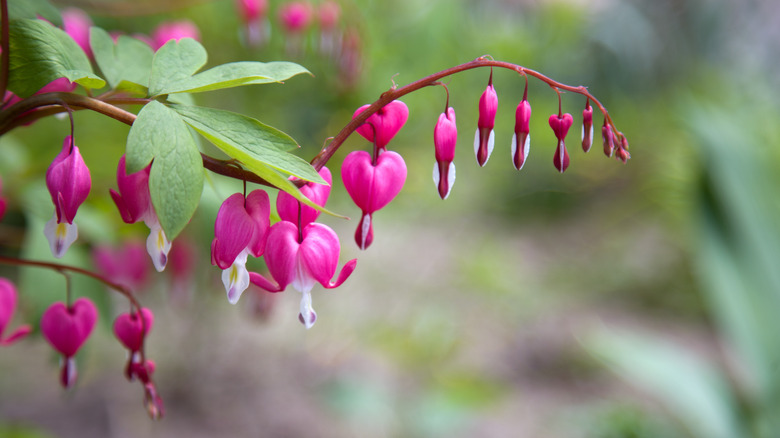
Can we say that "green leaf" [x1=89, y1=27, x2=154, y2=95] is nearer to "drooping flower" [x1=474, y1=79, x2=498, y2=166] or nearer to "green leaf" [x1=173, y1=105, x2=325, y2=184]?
"green leaf" [x1=173, y1=105, x2=325, y2=184]

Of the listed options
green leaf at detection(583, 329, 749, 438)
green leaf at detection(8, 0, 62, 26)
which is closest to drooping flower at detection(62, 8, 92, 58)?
green leaf at detection(8, 0, 62, 26)

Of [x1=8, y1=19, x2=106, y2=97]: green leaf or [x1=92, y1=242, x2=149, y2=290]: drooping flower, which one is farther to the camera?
[x1=92, y1=242, x2=149, y2=290]: drooping flower

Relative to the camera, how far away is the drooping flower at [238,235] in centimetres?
34

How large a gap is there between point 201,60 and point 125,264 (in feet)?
1.95

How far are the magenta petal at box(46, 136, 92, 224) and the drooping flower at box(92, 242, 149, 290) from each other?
54 cm

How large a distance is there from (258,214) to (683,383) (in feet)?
5.62

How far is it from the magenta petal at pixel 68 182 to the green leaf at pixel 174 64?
0.06 metres

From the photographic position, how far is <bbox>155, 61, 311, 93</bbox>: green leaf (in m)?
0.35

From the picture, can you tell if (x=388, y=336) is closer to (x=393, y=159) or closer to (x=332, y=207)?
(x=332, y=207)

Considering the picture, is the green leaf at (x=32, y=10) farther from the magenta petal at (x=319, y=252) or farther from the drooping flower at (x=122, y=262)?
the drooping flower at (x=122, y=262)

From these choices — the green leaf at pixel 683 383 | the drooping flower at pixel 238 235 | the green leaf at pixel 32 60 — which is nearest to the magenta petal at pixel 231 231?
the drooping flower at pixel 238 235

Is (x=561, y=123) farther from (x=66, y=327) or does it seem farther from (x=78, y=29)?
(x=78, y=29)

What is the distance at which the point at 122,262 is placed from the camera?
87 cm

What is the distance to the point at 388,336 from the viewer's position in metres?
2.50
